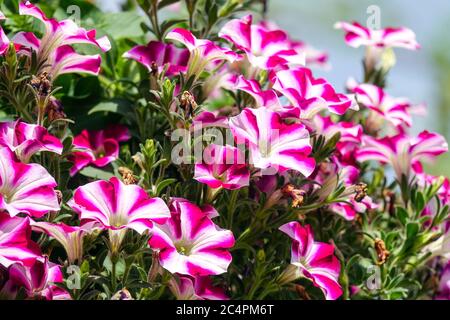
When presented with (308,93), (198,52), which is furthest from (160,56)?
(308,93)

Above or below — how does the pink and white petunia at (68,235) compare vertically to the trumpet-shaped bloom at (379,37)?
below

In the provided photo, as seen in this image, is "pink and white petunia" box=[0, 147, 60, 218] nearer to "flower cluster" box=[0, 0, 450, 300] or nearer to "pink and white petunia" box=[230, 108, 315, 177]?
"flower cluster" box=[0, 0, 450, 300]

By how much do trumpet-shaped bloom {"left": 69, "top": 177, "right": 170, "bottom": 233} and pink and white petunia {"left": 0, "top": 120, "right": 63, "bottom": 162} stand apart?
0.08 m

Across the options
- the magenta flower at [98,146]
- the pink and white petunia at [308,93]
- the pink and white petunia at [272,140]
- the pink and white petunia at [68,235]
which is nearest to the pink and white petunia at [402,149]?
the pink and white petunia at [308,93]

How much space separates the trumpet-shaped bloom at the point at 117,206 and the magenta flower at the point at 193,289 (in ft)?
0.35

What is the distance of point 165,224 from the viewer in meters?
1.10

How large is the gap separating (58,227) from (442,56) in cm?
324

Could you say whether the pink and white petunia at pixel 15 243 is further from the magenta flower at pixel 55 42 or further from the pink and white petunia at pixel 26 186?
the magenta flower at pixel 55 42

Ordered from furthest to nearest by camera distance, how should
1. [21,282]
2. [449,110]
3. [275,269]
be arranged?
[449,110]
[275,269]
[21,282]

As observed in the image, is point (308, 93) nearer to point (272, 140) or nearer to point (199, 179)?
point (272, 140)

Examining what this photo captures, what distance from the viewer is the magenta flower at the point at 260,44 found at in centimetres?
128

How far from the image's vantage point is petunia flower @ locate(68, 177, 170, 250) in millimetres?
1037
